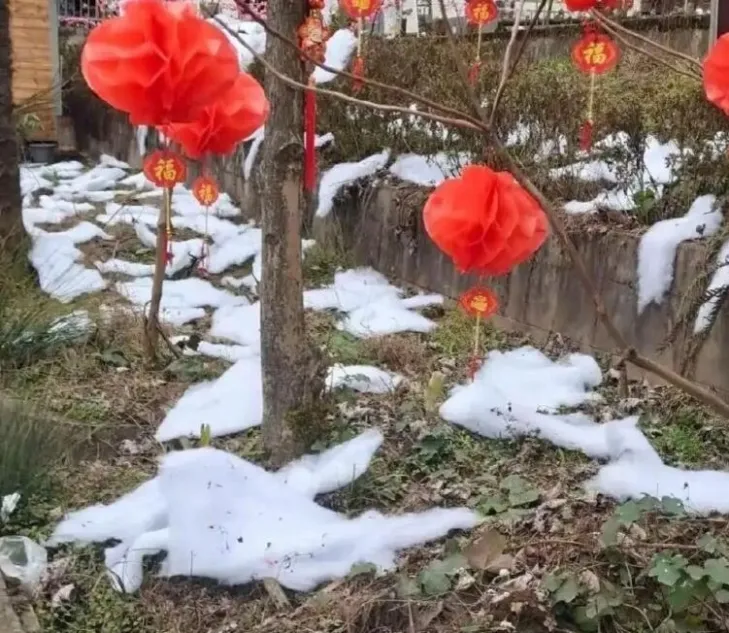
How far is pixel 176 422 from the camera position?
3.53 meters

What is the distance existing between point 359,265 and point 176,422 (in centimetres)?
241

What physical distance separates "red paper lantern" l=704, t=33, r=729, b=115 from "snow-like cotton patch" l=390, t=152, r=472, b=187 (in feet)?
11.1

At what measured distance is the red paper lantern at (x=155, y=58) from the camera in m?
1.49

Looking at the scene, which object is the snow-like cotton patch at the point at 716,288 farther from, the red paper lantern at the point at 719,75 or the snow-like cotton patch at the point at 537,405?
the red paper lantern at the point at 719,75

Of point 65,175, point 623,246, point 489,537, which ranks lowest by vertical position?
point 65,175

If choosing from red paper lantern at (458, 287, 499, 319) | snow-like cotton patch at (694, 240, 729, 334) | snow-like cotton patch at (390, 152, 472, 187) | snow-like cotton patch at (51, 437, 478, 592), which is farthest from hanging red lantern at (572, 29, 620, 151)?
snow-like cotton patch at (51, 437, 478, 592)

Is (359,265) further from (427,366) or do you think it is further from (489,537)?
(489,537)

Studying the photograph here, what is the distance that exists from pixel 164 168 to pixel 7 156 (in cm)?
215

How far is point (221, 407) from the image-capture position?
3598 millimetres

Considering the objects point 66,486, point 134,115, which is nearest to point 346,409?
point 66,486

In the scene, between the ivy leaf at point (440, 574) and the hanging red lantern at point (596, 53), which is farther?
the hanging red lantern at point (596, 53)

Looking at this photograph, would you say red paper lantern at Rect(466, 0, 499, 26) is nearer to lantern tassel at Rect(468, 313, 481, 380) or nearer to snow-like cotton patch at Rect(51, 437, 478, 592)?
lantern tassel at Rect(468, 313, 481, 380)

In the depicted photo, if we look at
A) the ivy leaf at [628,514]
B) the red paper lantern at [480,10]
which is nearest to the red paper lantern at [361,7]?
the red paper lantern at [480,10]

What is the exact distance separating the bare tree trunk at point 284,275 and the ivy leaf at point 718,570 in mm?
1303
